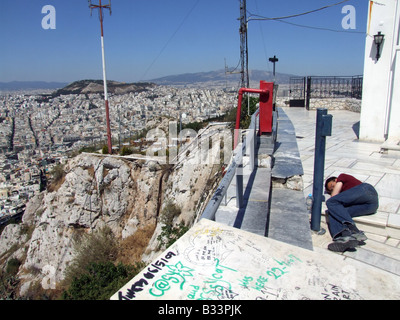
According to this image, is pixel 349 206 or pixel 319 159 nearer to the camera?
pixel 319 159

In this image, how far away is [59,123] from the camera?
4050 cm

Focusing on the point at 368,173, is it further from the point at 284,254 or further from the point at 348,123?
the point at 348,123

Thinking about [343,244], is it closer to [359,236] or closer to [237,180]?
[359,236]

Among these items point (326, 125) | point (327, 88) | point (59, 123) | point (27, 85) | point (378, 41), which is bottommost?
point (59, 123)

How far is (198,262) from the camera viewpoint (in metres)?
1.64

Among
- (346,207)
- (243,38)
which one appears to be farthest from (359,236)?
(243,38)

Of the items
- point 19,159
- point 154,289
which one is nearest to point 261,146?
point 154,289

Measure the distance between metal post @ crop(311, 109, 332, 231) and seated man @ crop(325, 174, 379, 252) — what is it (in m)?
0.17

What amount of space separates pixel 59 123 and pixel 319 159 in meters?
42.9

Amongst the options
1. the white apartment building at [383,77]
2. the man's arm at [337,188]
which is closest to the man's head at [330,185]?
the man's arm at [337,188]

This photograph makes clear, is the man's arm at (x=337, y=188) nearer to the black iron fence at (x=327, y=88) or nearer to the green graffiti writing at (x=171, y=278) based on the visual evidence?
the green graffiti writing at (x=171, y=278)

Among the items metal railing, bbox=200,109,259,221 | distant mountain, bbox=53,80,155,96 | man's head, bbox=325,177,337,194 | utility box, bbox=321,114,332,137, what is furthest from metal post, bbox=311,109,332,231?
distant mountain, bbox=53,80,155,96

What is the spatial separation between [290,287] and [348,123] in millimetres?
12111

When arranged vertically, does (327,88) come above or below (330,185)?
above
